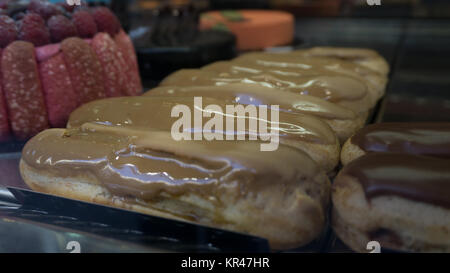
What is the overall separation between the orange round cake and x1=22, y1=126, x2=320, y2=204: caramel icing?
159 centimetres

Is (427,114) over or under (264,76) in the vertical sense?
under

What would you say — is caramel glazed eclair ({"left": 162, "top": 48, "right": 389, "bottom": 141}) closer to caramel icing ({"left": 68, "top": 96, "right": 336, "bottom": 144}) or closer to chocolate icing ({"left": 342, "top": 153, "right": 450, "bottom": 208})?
caramel icing ({"left": 68, "top": 96, "right": 336, "bottom": 144})

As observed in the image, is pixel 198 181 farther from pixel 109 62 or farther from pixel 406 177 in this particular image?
pixel 109 62

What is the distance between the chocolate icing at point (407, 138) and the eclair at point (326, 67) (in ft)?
1.34

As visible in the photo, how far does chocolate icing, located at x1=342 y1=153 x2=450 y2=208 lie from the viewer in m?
0.58

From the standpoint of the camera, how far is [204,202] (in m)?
0.66

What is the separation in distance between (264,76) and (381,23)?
210 cm

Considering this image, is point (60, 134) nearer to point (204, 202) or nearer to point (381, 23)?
point (204, 202)

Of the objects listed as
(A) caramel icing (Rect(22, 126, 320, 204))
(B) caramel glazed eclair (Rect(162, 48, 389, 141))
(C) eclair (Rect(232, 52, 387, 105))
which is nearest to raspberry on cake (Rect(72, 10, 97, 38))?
(B) caramel glazed eclair (Rect(162, 48, 389, 141))

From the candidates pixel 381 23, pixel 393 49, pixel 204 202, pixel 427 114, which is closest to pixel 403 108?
pixel 427 114

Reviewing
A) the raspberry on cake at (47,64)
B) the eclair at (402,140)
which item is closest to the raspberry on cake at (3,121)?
the raspberry on cake at (47,64)

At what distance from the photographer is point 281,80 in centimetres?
108

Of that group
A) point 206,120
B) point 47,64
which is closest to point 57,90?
point 47,64

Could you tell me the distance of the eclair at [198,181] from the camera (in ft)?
2.10
